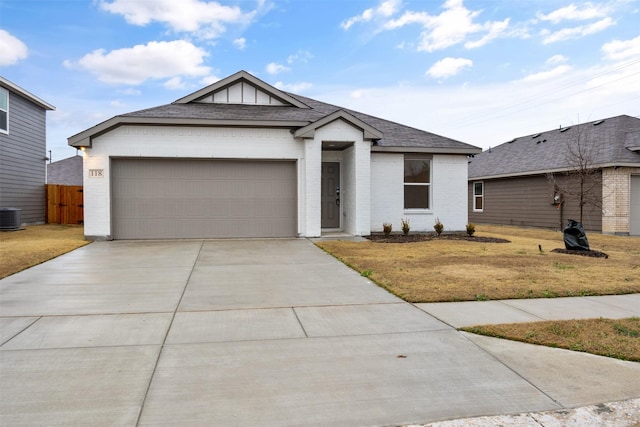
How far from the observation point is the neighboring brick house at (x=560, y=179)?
17578mm

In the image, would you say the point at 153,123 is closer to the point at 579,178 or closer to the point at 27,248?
the point at 27,248

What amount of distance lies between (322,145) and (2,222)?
1235 cm

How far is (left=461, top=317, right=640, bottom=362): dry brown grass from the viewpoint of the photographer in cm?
435

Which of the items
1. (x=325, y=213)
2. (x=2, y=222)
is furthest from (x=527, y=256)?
(x=2, y=222)

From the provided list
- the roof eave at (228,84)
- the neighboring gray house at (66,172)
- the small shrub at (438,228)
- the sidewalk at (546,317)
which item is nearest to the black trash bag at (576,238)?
the small shrub at (438,228)

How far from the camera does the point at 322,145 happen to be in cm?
1482

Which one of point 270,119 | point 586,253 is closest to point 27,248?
point 270,119

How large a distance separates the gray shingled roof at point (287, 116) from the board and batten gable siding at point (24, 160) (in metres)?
8.03

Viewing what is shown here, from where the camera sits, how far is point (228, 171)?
14.1 meters

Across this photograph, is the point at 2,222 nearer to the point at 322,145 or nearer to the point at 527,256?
the point at 322,145

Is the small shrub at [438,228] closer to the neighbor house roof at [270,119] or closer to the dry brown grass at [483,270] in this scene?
the dry brown grass at [483,270]

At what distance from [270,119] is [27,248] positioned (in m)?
7.58

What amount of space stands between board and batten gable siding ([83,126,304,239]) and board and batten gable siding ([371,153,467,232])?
278 cm

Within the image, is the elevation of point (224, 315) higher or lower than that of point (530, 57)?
lower
